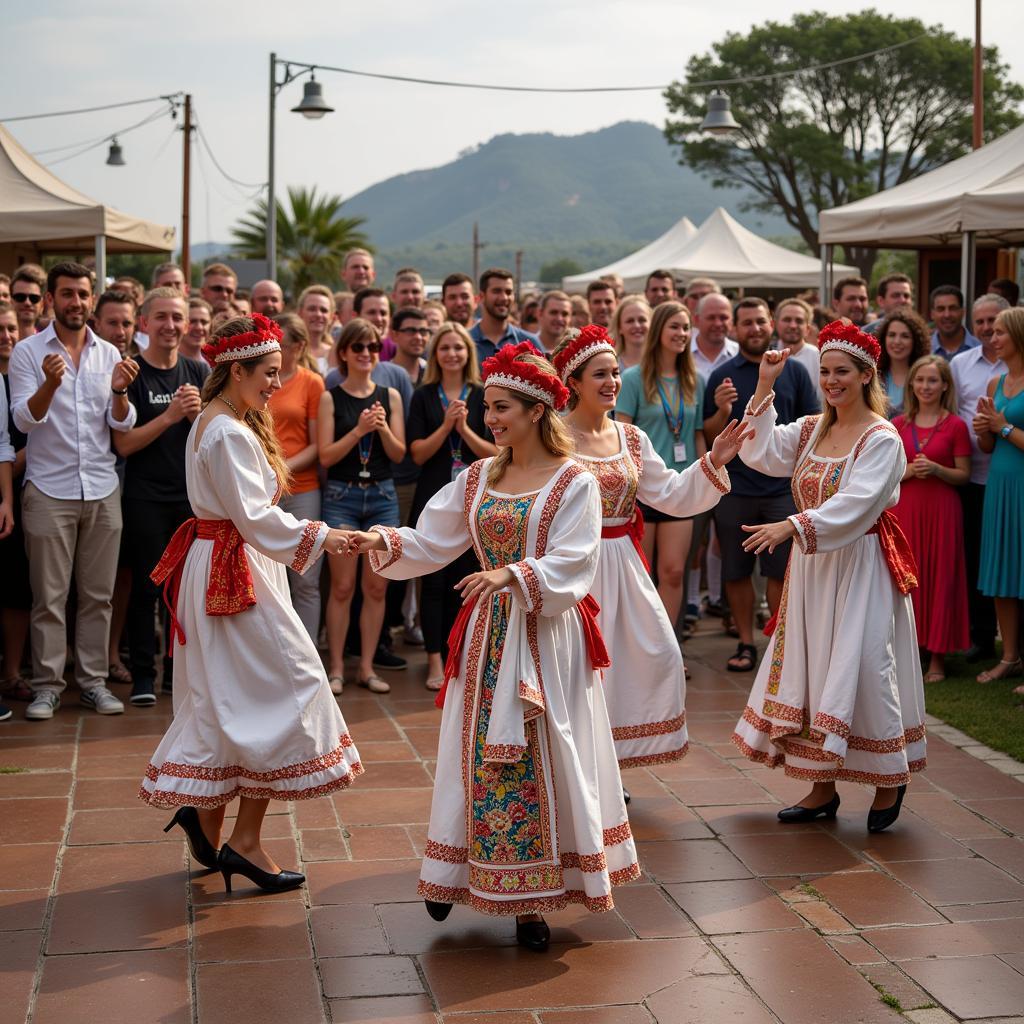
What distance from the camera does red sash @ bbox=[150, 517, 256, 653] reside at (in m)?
4.86

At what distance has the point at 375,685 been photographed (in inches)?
311

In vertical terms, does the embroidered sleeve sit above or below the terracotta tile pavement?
above

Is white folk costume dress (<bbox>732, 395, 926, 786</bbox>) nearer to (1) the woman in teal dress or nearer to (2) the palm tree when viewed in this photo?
(1) the woman in teal dress

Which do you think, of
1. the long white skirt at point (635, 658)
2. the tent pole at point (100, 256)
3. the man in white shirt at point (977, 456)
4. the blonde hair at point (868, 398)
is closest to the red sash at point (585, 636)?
the long white skirt at point (635, 658)

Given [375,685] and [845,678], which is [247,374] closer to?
[845,678]

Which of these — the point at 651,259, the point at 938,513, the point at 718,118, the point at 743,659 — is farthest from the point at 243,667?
the point at 651,259

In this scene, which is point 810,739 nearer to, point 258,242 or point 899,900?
point 899,900

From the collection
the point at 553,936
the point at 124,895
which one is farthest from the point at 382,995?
the point at 124,895

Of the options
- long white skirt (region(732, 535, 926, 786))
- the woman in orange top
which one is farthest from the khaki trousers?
long white skirt (region(732, 535, 926, 786))

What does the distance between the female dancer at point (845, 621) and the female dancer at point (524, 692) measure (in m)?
1.19

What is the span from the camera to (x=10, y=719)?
7.25 m

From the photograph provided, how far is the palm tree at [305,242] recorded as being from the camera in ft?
121

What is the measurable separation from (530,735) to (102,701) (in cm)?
363

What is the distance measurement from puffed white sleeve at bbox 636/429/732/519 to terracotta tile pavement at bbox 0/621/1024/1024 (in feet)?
4.17
